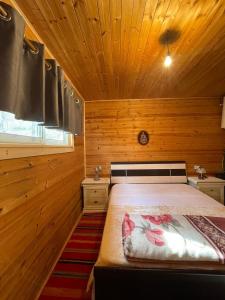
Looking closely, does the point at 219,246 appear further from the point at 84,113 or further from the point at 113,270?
the point at 84,113

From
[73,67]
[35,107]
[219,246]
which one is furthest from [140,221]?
[73,67]

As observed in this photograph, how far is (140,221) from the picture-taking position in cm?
183

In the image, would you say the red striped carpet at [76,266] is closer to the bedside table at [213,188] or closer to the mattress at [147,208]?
the mattress at [147,208]

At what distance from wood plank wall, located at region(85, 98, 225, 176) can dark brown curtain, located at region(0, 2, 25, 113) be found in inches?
121

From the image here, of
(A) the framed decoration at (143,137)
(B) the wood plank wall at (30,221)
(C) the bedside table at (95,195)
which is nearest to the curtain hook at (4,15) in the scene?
(B) the wood plank wall at (30,221)

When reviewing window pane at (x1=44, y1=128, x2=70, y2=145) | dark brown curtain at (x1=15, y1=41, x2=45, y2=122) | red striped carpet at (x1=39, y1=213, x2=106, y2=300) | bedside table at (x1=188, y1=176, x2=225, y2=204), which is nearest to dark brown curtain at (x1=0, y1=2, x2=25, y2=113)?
dark brown curtain at (x1=15, y1=41, x2=45, y2=122)

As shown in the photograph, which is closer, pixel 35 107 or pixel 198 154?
pixel 35 107

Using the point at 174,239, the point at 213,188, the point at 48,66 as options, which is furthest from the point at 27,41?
the point at 213,188

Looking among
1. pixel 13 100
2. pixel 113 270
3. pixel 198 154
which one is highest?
pixel 13 100

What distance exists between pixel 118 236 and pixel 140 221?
27 cm

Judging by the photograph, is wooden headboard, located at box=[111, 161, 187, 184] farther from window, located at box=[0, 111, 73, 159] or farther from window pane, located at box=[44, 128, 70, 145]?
window, located at box=[0, 111, 73, 159]

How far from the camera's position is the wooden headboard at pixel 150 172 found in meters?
4.04

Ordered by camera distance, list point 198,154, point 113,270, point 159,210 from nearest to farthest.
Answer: point 113,270
point 159,210
point 198,154

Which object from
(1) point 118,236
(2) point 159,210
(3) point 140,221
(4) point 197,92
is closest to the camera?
(1) point 118,236
